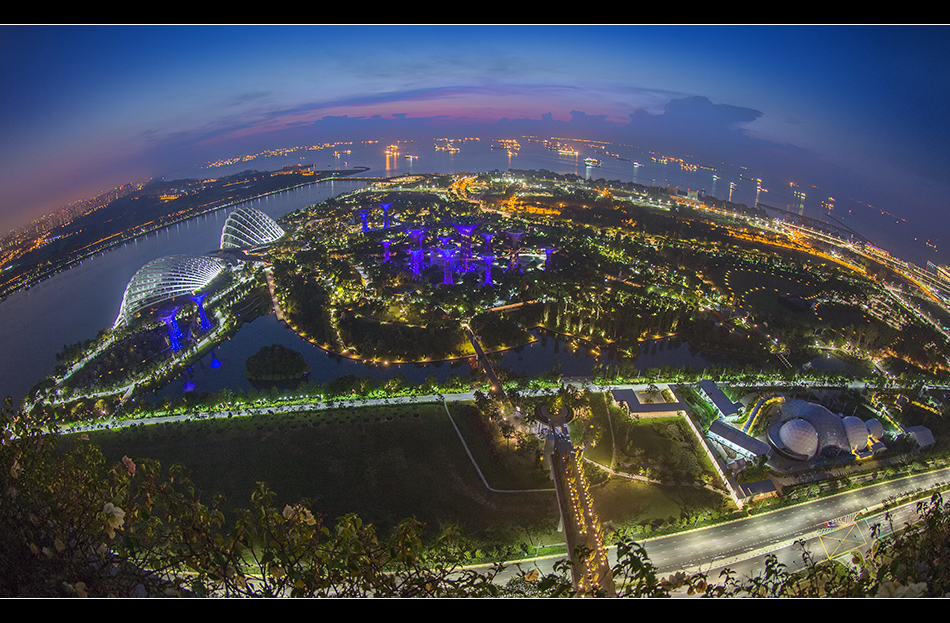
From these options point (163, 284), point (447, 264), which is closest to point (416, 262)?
point (447, 264)

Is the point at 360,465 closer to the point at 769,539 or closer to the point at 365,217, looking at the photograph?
the point at 769,539

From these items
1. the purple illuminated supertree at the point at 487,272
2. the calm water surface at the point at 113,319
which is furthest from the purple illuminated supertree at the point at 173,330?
the purple illuminated supertree at the point at 487,272

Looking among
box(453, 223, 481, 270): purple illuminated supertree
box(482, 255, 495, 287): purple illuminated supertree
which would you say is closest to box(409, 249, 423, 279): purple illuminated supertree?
box(453, 223, 481, 270): purple illuminated supertree

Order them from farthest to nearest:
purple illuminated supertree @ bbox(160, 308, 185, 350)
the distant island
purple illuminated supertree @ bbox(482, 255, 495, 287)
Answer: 1. the distant island
2. purple illuminated supertree @ bbox(482, 255, 495, 287)
3. purple illuminated supertree @ bbox(160, 308, 185, 350)

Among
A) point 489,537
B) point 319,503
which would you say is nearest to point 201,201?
point 319,503

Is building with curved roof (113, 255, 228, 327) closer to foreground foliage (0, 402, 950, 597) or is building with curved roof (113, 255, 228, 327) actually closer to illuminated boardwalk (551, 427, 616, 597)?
illuminated boardwalk (551, 427, 616, 597)
